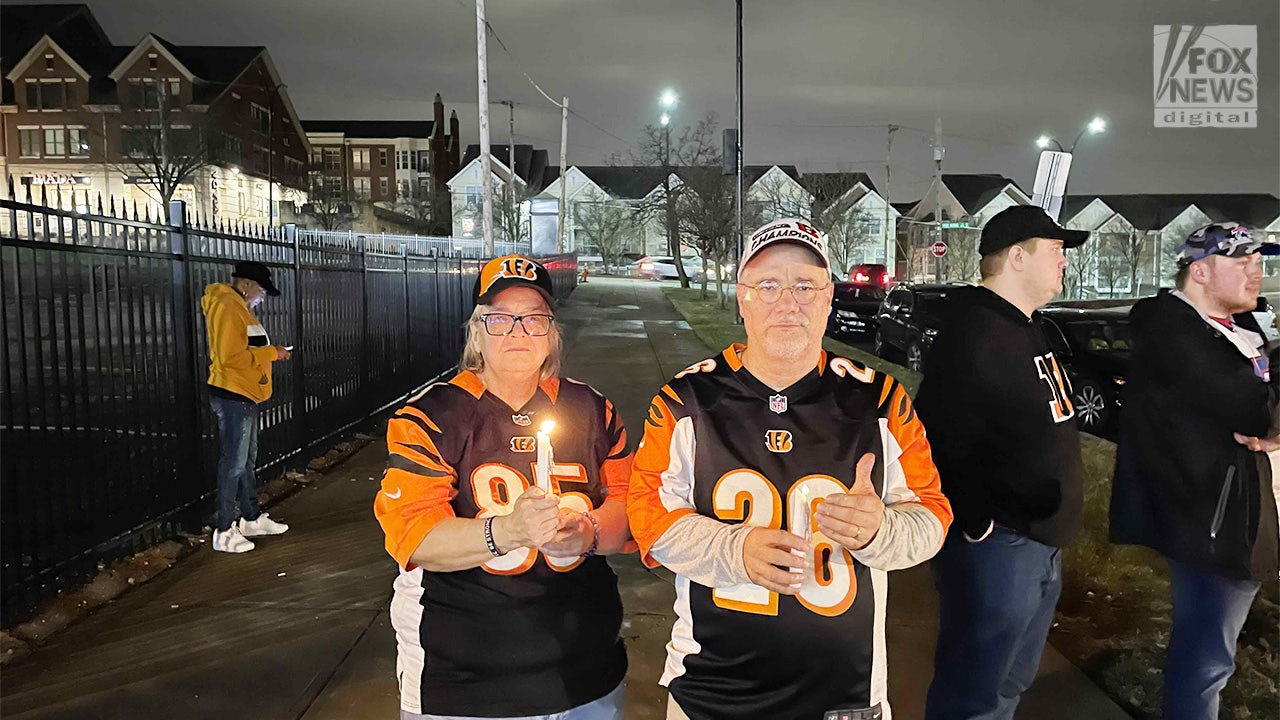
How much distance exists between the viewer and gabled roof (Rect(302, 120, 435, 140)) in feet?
254

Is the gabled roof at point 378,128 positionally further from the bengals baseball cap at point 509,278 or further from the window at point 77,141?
the bengals baseball cap at point 509,278

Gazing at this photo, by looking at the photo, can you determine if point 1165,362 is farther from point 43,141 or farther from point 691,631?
point 43,141

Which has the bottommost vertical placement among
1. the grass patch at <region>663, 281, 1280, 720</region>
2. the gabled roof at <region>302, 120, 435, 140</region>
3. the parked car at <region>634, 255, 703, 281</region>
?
the grass patch at <region>663, 281, 1280, 720</region>

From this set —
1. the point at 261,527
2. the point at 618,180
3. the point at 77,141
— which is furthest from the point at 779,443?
the point at 618,180

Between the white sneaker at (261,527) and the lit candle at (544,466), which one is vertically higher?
the lit candle at (544,466)

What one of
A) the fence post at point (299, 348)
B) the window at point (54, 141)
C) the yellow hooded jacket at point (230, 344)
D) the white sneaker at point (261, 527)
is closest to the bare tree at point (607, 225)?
the window at point (54, 141)

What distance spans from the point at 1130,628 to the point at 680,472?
377cm

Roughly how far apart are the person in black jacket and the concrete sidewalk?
86 centimetres

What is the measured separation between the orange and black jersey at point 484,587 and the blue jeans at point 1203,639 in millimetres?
2187

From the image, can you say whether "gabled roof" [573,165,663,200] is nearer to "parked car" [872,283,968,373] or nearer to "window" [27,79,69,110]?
"window" [27,79,69,110]

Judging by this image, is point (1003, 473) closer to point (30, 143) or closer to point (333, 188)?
point (30, 143)

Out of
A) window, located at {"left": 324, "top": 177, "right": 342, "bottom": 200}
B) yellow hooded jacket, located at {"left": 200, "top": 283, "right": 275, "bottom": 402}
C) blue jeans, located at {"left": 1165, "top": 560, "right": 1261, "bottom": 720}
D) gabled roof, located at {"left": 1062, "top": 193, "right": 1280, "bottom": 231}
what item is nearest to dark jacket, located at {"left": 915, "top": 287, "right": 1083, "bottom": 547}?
blue jeans, located at {"left": 1165, "top": 560, "right": 1261, "bottom": 720}

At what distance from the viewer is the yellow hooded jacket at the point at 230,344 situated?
18.6ft

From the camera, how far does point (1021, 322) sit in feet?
10.0
